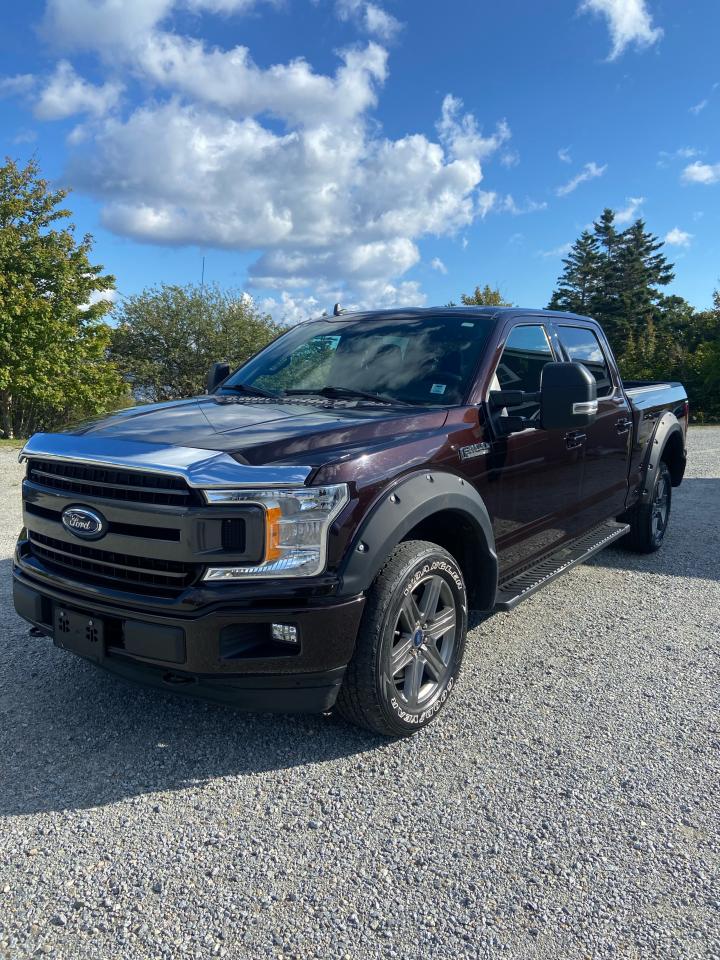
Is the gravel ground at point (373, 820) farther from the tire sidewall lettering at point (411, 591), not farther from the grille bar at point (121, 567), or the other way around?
the grille bar at point (121, 567)

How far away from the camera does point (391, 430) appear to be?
3.09 metres

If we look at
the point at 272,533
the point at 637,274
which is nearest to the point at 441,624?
the point at 272,533

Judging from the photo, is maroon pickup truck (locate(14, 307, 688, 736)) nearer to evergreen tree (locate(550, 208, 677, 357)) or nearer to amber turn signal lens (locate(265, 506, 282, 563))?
amber turn signal lens (locate(265, 506, 282, 563))

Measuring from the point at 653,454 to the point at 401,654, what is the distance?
375 cm

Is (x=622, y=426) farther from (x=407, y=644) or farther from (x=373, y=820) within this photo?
(x=373, y=820)

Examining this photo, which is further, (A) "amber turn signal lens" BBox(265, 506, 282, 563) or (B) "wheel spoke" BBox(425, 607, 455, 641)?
(B) "wheel spoke" BBox(425, 607, 455, 641)

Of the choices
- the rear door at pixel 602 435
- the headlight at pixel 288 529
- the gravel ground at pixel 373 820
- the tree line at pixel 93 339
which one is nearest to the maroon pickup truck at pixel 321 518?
the headlight at pixel 288 529

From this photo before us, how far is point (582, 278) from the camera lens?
63.6 m

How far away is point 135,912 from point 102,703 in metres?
1.40

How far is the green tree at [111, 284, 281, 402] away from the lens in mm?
36781

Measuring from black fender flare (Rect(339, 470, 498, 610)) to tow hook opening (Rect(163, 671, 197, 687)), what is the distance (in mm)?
662

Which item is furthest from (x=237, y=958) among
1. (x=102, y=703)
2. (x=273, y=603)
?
(x=102, y=703)

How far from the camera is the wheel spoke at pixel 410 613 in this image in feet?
9.87

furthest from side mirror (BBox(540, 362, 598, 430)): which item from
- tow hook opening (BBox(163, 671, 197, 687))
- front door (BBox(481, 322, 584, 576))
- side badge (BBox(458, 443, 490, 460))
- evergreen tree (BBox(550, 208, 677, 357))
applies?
evergreen tree (BBox(550, 208, 677, 357))
